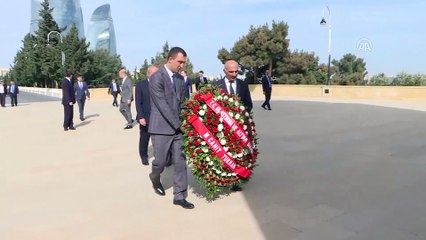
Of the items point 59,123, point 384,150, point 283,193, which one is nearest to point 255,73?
point 59,123

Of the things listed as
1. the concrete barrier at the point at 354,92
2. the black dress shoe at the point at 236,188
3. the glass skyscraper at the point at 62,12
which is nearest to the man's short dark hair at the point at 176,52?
the black dress shoe at the point at 236,188

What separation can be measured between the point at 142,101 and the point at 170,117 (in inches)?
99.5

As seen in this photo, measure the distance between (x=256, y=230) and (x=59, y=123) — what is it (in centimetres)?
1093

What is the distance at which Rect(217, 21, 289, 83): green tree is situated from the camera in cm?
3728

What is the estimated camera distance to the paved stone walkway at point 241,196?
3.90 m

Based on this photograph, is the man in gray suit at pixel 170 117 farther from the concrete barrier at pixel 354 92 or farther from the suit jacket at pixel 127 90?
the concrete barrier at pixel 354 92

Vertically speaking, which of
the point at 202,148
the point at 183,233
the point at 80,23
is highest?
the point at 80,23

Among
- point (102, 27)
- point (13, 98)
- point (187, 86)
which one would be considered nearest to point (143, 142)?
point (187, 86)

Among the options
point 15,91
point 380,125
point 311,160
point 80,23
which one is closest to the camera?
point 311,160

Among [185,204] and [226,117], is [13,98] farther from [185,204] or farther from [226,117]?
[226,117]

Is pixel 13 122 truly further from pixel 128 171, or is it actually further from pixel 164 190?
pixel 164 190

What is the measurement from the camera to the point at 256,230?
3.87m

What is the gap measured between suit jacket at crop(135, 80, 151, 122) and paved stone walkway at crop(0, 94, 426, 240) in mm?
900

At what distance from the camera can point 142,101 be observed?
6.84 meters
